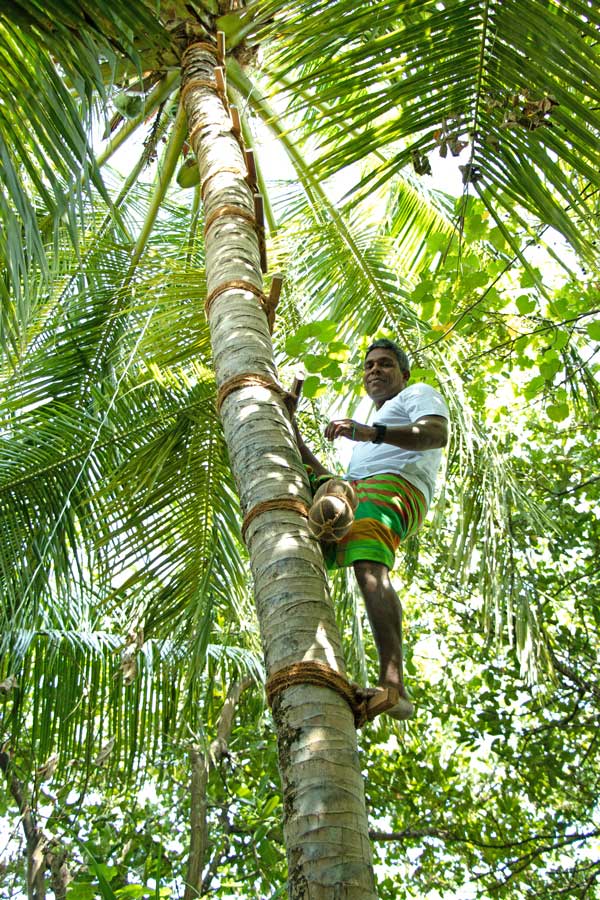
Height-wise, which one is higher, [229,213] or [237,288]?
[229,213]

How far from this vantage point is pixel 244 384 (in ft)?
8.50

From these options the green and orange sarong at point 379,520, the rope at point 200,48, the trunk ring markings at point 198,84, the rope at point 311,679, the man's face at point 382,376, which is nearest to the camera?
the rope at point 311,679

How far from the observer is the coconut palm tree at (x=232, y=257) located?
1.96m

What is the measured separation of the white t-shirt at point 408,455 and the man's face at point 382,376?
0.97ft

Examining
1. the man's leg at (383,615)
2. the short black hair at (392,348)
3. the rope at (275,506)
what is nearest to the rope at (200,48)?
the short black hair at (392,348)

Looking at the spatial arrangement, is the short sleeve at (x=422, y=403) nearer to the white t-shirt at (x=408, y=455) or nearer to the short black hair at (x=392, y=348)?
the white t-shirt at (x=408, y=455)

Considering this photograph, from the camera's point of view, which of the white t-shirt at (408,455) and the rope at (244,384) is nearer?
the rope at (244,384)

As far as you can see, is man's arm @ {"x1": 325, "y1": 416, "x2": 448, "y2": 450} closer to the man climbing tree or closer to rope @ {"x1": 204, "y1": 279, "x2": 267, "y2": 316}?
the man climbing tree

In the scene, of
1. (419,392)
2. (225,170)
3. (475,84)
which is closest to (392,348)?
(419,392)

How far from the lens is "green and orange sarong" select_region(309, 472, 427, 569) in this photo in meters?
2.86

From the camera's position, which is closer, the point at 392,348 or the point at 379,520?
the point at 379,520

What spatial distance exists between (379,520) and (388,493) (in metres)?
0.17

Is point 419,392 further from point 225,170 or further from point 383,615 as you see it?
point 225,170

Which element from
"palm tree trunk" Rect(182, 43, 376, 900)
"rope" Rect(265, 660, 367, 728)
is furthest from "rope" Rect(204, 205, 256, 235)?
"rope" Rect(265, 660, 367, 728)
